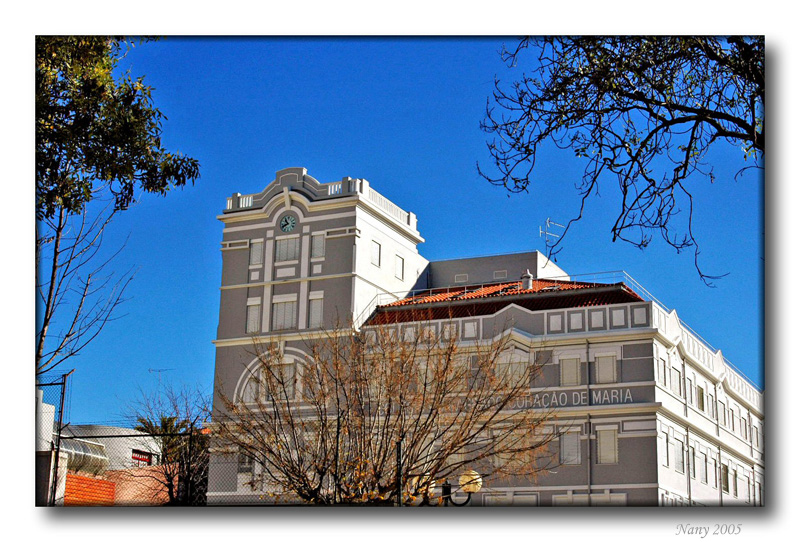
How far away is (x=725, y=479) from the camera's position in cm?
927

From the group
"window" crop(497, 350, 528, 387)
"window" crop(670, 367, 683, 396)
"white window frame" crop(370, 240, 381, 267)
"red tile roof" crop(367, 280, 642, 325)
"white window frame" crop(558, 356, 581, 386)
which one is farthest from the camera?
"white window frame" crop(370, 240, 381, 267)

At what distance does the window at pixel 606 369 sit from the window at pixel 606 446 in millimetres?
805

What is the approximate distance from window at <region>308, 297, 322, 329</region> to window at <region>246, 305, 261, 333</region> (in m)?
0.74

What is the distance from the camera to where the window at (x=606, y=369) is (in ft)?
51.0

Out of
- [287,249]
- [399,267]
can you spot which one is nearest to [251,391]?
[287,249]

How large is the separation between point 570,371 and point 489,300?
1949 millimetres

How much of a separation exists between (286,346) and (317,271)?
126cm

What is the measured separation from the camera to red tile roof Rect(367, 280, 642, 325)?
15.7 m

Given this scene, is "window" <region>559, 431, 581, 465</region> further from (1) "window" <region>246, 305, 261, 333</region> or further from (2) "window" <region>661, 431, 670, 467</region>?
(1) "window" <region>246, 305, 261, 333</region>

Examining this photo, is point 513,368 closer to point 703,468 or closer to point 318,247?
point 318,247

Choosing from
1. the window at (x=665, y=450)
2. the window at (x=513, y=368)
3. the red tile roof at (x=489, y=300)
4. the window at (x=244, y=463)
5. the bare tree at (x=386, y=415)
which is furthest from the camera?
the red tile roof at (x=489, y=300)

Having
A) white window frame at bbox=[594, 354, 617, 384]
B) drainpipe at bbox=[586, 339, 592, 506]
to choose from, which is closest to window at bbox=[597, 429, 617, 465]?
drainpipe at bbox=[586, 339, 592, 506]

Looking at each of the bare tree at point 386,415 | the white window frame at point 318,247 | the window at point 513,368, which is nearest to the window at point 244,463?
the bare tree at point 386,415

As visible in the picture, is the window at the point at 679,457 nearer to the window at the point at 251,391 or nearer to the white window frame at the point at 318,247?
the window at the point at 251,391
